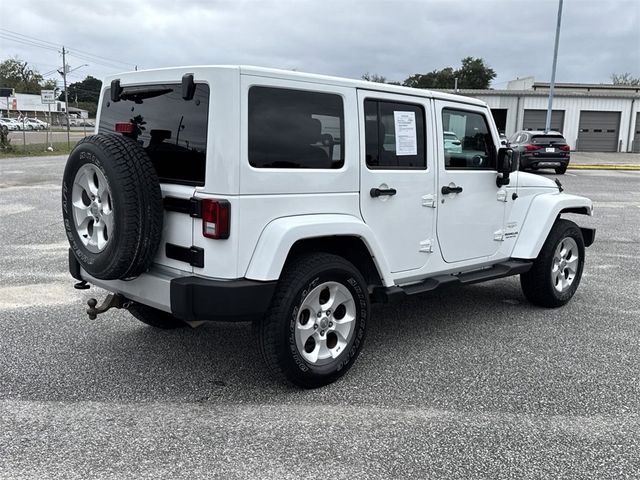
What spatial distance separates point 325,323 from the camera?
3826 mm

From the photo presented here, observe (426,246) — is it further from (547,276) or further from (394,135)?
(547,276)

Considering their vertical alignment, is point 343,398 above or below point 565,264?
below

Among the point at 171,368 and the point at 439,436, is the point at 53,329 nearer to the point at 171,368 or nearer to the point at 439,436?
the point at 171,368

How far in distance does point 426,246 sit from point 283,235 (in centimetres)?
149

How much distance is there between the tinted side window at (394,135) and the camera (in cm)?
405

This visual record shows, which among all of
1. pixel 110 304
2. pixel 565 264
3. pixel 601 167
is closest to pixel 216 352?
pixel 110 304

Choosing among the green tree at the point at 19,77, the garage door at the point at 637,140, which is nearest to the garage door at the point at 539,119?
the garage door at the point at 637,140

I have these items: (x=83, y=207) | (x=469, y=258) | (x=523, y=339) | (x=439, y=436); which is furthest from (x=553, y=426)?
(x=83, y=207)

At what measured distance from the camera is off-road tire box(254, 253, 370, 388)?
3.51 meters

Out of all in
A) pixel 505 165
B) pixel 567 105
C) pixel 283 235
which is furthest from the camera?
pixel 567 105

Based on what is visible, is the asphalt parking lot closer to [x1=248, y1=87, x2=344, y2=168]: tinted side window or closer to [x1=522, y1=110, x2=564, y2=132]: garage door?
[x1=248, y1=87, x2=344, y2=168]: tinted side window

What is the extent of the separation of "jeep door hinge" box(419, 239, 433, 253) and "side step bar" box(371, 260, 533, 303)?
242 millimetres

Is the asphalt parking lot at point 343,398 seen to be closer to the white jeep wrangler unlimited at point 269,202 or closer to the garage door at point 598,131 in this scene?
the white jeep wrangler unlimited at point 269,202

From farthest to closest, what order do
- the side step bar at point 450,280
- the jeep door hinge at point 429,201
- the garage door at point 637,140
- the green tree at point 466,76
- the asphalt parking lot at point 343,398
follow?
the green tree at point 466,76
the garage door at point 637,140
the jeep door hinge at point 429,201
the side step bar at point 450,280
the asphalt parking lot at point 343,398
